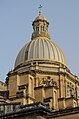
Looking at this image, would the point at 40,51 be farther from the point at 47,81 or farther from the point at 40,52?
the point at 47,81

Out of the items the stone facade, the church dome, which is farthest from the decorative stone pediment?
the church dome

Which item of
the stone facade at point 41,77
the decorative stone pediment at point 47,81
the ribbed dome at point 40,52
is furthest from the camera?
the ribbed dome at point 40,52

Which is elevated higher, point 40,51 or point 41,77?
point 40,51

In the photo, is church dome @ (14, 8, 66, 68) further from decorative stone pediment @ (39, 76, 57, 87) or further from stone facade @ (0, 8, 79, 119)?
decorative stone pediment @ (39, 76, 57, 87)

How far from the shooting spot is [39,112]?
3428 cm

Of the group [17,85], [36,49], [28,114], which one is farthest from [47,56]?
[28,114]

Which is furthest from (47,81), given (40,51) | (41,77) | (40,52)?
(40,51)

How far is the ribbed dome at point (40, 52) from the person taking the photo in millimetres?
59656

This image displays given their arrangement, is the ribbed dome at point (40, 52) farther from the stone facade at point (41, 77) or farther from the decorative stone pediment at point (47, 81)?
the decorative stone pediment at point (47, 81)

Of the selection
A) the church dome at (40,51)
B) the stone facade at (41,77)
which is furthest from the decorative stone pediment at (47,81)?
the church dome at (40,51)

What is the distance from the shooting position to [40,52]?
60000 millimetres

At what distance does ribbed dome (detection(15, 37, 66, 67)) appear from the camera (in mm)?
59656

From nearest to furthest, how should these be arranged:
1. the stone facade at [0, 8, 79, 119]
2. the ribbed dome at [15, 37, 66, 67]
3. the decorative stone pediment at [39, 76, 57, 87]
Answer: the stone facade at [0, 8, 79, 119] < the decorative stone pediment at [39, 76, 57, 87] < the ribbed dome at [15, 37, 66, 67]

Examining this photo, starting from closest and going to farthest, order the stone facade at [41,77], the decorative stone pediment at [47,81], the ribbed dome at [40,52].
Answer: the stone facade at [41,77] < the decorative stone pediment at [47,81] < the ribbed dome at [40,52]
